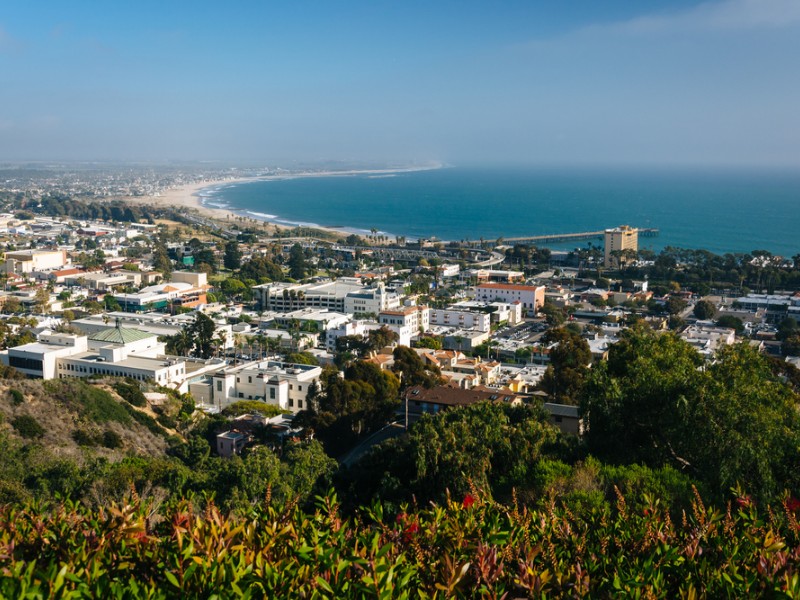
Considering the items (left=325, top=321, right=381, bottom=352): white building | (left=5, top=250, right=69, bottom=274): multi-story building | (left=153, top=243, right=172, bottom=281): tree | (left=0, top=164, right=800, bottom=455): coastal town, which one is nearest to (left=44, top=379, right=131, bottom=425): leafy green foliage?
(left=0, top=164, right=800, bottom=455): coastal town

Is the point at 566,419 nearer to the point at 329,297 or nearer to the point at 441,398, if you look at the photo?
the point at 441,398

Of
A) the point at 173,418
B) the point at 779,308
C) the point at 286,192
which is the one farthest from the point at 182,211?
the point at 173,418

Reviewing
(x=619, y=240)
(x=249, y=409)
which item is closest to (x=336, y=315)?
(x=249, y=409)

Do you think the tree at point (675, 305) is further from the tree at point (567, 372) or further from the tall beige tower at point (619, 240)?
the tree at point (567, 372)

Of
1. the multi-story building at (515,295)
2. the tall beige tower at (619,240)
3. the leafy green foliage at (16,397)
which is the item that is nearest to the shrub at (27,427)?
the leafy green foliage at (16,397)

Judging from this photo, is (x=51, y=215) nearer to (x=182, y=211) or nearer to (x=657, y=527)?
(x=182, y=211)

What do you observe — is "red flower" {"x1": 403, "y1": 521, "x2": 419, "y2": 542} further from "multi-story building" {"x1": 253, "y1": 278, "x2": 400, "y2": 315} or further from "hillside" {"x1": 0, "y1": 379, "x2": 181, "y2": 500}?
"multi-story building" {"x1": 253, "y1": 278, "x2": 400, "y2": 315}
